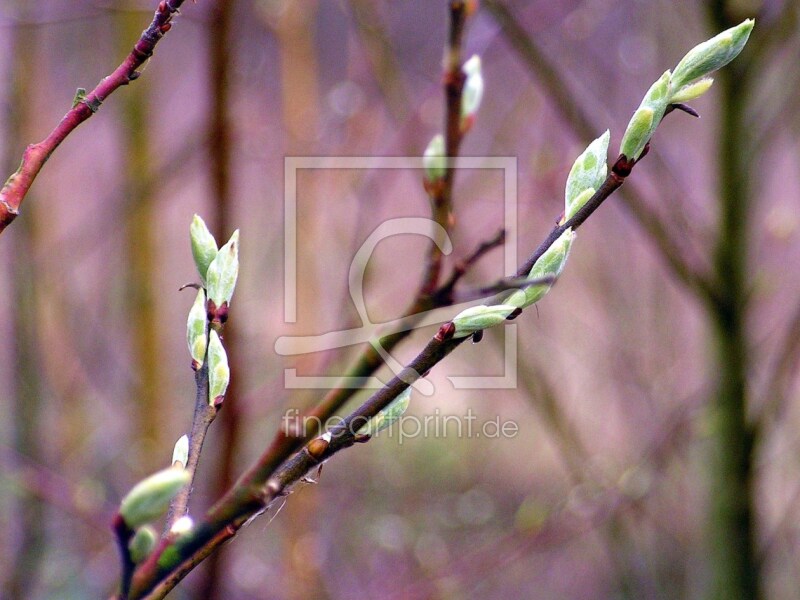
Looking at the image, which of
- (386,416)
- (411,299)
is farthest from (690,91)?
(411,299)

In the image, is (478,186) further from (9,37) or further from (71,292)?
(71,292)

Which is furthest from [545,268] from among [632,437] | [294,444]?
[632,437]

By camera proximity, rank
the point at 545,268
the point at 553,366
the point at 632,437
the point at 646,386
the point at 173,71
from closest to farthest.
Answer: the point at 545,268
the point at 646,386
the point at 632,437
the point at 553,366
the point at 173,71

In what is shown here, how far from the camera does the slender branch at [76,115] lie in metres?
0.50

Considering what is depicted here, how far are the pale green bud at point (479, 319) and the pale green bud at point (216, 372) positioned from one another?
0.15 m

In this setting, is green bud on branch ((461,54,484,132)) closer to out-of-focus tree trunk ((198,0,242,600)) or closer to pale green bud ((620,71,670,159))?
pale green bud ((620,71,670,159))

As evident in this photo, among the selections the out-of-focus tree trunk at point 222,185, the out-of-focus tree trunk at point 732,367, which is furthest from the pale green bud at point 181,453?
the out-of-focus tree trunk at point 732,367

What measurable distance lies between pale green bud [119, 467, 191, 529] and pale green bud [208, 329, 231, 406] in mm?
125

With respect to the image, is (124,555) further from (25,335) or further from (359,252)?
(25,335)

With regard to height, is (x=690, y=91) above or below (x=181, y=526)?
above

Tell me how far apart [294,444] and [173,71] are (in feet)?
10.0

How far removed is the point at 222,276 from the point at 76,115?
0.47 ft

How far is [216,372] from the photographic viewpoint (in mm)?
513

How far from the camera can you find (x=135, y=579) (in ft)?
1.28
